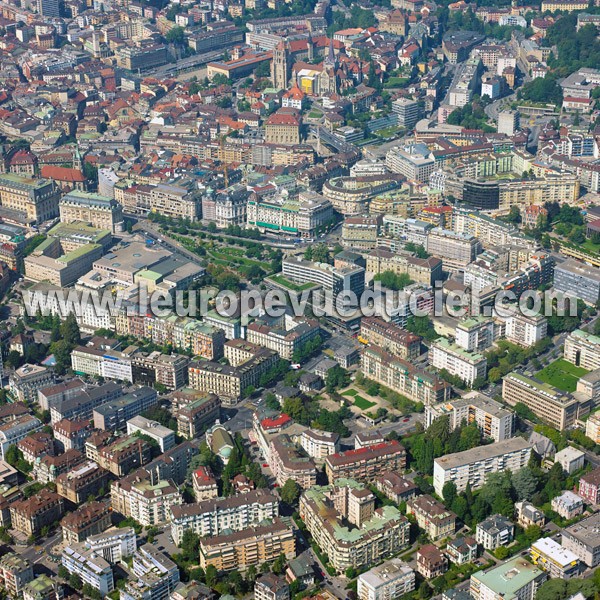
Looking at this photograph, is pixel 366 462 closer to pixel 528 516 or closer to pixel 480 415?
pixel 480 415

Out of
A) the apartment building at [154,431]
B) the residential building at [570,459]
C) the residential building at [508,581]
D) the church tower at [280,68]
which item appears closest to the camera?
the residential building at [508,581]

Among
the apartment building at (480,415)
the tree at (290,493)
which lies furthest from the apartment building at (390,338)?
the tree at (290,493)

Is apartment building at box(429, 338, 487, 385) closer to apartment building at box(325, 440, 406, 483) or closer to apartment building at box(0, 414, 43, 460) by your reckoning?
apartment building at box(325, 440, 406, 483)

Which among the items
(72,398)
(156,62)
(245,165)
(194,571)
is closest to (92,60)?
(156,62)

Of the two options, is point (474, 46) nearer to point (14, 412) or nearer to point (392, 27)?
point (392, 27)

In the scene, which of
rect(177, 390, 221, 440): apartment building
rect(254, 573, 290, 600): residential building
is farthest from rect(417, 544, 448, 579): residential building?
rect(177, 390, 221, 440): apartment building

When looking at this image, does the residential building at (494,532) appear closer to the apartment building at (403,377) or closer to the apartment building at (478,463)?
the apartment building at (478,463)
